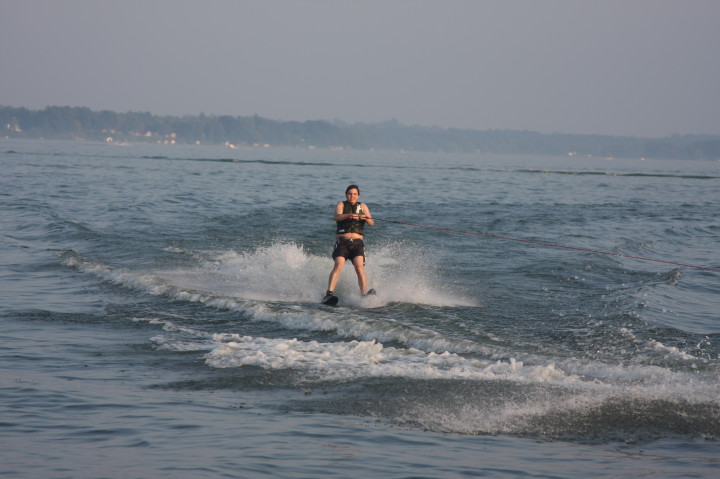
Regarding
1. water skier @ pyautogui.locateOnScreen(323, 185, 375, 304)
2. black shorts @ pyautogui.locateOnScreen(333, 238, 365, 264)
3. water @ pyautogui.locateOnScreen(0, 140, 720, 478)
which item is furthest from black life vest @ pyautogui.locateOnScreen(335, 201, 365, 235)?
water @ pyautogui.locateOnScreen(0, 140, 720, 478)

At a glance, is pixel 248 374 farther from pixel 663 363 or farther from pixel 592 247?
pixel 592 247

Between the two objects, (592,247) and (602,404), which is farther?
(592,247)

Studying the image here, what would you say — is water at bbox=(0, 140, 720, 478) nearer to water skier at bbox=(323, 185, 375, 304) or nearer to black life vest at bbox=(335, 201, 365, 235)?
water skier at bbox=(323, 185, 375, 304)

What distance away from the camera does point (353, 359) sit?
841 cm

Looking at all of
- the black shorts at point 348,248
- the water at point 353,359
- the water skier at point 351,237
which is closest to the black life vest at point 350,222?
the water skier at point 351,237

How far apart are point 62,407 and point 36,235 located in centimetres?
1376

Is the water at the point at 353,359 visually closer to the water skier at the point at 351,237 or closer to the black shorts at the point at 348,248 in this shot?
the water skier at the point at 351,237

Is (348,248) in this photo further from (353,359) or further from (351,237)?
(353,359)

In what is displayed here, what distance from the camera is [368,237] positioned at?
20.0m

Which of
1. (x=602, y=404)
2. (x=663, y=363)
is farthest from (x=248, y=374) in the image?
(x=663, y=363)

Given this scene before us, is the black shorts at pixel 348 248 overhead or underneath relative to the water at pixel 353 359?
overhead

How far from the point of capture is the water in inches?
223

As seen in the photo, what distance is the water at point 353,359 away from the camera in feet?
18.6

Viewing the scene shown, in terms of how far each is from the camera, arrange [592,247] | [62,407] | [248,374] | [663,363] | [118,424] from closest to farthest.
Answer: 1. [118,424]
2. [62,407]
3. [248,374]
4. [663,363]
5. [592,247]
